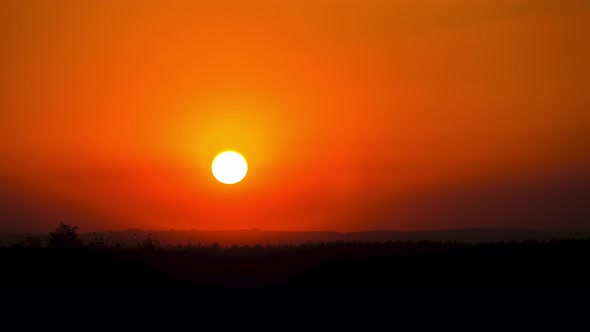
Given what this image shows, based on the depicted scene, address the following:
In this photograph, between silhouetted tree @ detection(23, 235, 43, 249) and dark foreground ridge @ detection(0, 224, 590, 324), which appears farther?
silhouetted tree @ detection(23, 235, 43, 249)

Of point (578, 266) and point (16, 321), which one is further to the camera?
point (578, 266)

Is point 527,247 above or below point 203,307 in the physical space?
above

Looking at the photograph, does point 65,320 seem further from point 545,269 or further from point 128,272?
point 545,269

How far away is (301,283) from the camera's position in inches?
964

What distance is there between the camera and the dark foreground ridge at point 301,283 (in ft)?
66.0

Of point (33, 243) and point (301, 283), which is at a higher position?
point (33, 243)

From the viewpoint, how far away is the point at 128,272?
83.7 feet

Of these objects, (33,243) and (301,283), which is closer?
(301,283)

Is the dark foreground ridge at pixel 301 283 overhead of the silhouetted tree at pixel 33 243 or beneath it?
beneath

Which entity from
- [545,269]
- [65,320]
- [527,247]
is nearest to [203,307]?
[65,320]

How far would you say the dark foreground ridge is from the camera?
20109 millimetres

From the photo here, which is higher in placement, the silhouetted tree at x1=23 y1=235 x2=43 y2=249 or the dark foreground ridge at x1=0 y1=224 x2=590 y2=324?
the silhouetted tree at x1=23 y1=235 x2=43 y2=249

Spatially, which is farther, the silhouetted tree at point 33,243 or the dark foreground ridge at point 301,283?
the silhouetted tree at point 33,243

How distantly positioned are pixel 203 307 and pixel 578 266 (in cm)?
1180
